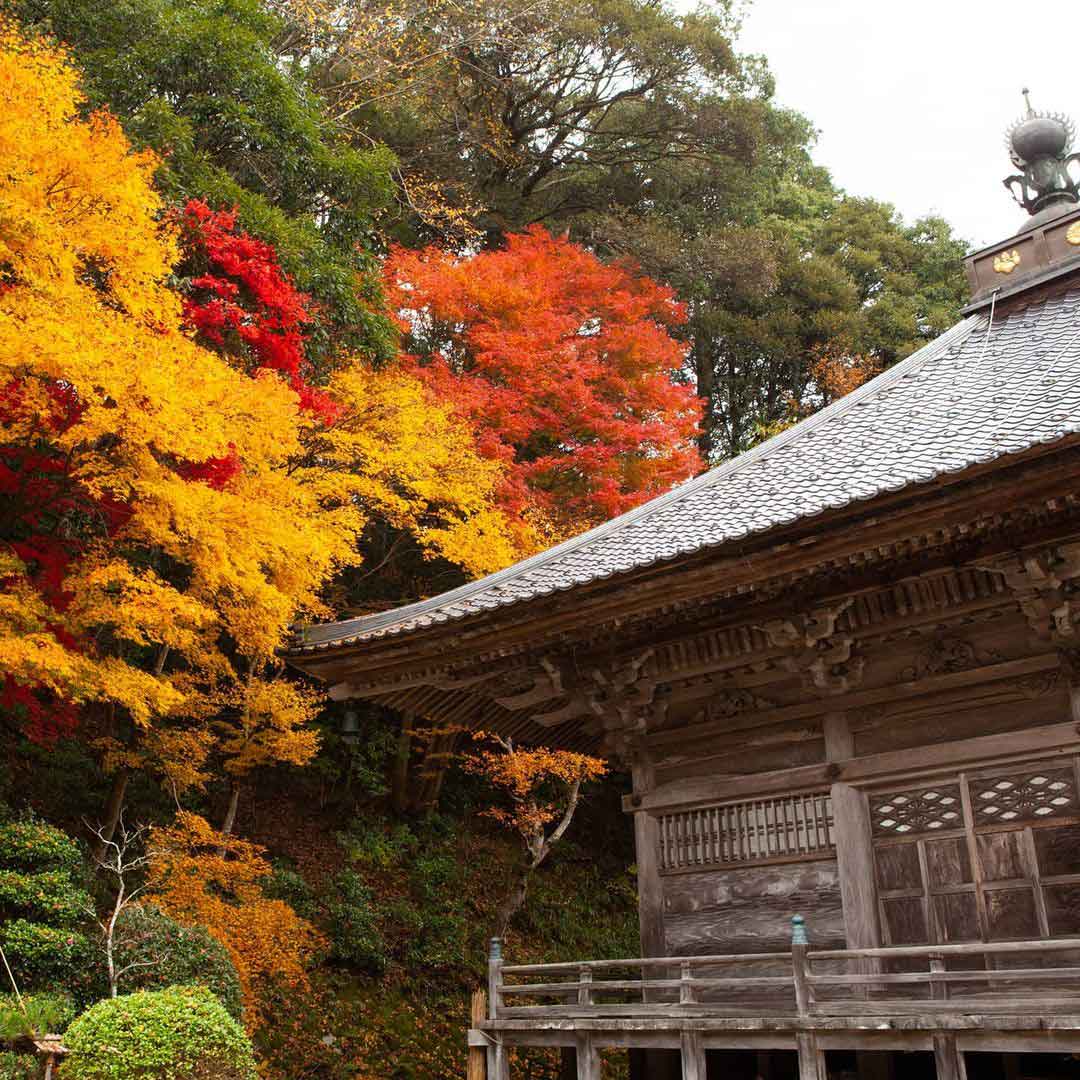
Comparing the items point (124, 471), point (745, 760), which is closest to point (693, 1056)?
point (745, 760)

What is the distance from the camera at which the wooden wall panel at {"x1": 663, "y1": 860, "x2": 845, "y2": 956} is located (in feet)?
24.0

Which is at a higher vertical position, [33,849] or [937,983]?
[33,849]

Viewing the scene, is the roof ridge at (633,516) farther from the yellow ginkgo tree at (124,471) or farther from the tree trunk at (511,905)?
the tree trunk at (511,905)

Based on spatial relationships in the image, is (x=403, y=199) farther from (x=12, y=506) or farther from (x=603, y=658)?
(x=603, y=658)

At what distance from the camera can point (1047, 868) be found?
6555 millimetres

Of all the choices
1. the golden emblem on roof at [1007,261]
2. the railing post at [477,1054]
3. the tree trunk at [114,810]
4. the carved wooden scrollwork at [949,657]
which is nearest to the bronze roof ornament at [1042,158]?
the golden emblem on roof at [1007,261]

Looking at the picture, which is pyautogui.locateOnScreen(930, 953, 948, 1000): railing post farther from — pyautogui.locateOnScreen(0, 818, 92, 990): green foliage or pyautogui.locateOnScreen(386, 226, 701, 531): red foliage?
pyautogui.locateOnScreen(386, 226, 701, 531): red foliage

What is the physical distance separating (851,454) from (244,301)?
33.3 ft

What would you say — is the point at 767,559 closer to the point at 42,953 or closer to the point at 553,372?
the point at 42,953

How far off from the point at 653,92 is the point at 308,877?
21.7m

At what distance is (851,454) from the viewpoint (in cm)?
854

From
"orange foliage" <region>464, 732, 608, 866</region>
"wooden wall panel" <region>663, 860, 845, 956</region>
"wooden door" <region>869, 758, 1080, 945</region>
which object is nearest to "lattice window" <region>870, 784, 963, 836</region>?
"wooden door" <region>869, 758, 1080, 945</region>

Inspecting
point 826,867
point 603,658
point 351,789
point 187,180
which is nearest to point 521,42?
point 187,180

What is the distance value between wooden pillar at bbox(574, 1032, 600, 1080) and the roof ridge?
3.32 metres
